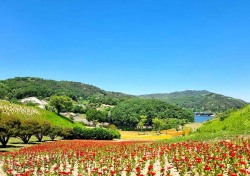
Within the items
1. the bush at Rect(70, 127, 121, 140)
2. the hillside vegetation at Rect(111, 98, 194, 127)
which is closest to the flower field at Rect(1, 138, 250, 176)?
the bush at Rect(70, 127, 121, 140)

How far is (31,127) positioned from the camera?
48.2 meters

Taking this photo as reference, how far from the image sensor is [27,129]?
47000 mm

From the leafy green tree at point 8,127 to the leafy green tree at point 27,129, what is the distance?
1.33 metres

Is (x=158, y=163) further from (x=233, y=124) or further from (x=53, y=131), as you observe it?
(x=53, y=131)

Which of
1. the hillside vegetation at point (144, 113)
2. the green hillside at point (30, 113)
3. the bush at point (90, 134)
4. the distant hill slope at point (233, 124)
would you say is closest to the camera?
the distant hill slope at point (233, 124)

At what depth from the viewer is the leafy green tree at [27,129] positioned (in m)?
44.4

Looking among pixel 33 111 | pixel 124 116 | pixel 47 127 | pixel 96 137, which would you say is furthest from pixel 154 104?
pixel 47 127

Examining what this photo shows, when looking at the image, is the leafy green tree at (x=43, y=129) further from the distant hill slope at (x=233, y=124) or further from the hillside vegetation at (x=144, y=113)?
the hillside vegetation at (x=144, y=113)

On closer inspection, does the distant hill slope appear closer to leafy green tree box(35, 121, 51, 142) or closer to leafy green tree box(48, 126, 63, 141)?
leafy green tree box(35, 121, 51, 142)

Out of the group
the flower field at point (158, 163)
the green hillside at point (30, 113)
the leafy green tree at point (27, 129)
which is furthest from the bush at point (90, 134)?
the flower field at point (158, 163)

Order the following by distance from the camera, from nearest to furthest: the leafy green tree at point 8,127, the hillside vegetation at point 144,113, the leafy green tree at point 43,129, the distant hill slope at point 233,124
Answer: the distant hill slope at point 233,124
the leafy green tree at point 8,127
the leafy green tree at point 43,129
the hillside vegetation at point 144,113

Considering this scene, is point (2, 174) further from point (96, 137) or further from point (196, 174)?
point (96, 137)

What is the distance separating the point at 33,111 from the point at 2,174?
76300 mm

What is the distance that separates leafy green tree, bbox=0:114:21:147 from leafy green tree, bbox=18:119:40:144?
4.35 ft
